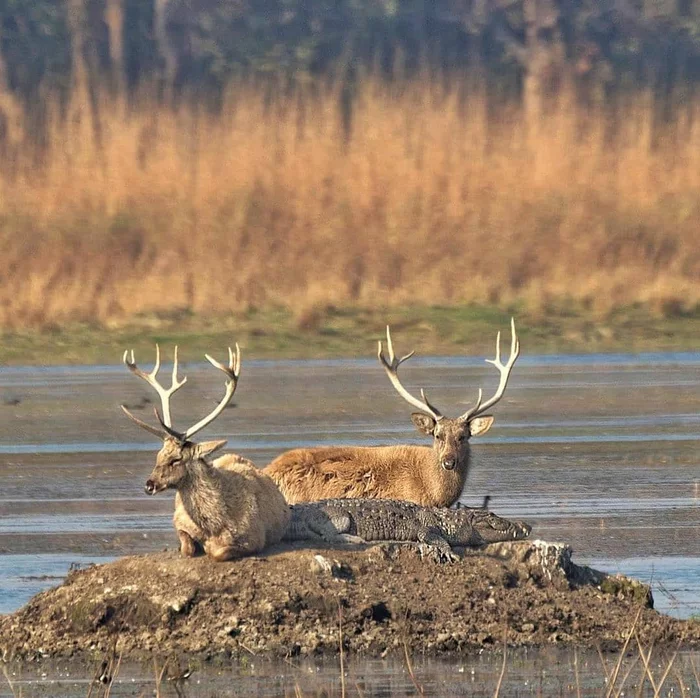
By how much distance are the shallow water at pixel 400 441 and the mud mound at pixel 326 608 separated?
23.5 inches

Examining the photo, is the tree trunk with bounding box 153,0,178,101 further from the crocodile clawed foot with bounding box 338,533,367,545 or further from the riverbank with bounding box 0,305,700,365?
the crocodile clawed foot with bounding box 338,533,367,545

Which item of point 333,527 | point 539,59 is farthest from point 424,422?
point 539,59

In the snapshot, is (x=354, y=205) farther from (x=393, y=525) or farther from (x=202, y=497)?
(x=202, y=497)

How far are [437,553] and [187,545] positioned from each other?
47.9 inches

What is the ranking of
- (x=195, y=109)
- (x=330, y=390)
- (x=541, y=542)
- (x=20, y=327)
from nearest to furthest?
1. (x=541, y=542)
2. (x=330, y=390)
3. (x=20, y=327)
4. (x=195, y=109)

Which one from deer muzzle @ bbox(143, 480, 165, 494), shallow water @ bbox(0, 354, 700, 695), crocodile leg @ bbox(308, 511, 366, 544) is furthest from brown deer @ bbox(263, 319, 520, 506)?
deer muzzle @ bbox(143, 480, 165, 494)

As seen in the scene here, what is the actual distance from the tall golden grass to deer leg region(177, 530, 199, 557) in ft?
56.1

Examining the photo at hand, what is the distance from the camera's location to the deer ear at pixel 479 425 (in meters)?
12.2

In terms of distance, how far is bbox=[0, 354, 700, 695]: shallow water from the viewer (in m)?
12.4

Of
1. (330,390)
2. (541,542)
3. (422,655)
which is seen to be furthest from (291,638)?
(330,390)

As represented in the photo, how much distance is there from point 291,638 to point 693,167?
67.7 feet

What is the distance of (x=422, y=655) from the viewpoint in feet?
31.3

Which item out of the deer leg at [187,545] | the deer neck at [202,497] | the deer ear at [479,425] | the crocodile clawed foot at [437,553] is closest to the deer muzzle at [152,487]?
the deer neck at [202,497]

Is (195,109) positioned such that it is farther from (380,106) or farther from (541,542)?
(541,542)
